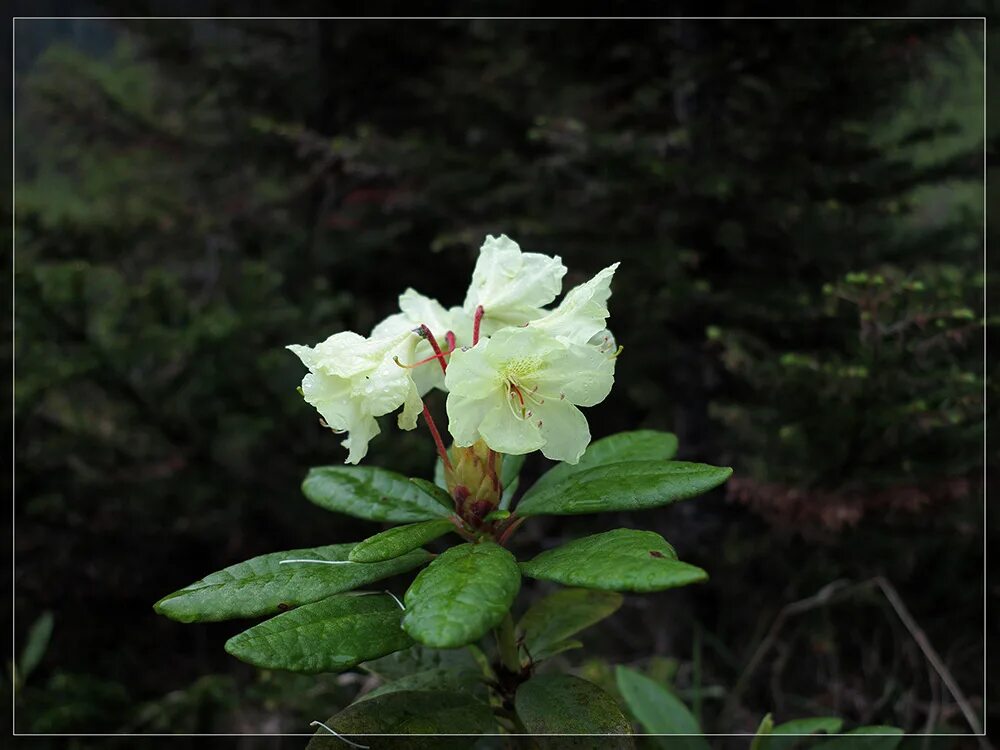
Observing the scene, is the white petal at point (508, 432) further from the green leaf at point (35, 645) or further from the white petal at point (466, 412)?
the green leaf at point (35, 645)

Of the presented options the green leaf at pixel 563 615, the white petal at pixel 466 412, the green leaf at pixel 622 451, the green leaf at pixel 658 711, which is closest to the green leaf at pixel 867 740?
the green leaf at pixel 658 711

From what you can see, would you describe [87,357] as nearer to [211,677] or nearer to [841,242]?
[211,677]

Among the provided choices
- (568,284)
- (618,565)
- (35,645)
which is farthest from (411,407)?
(35,645)

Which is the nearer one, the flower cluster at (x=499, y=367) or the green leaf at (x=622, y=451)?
the flower cluster at (x=499, y=367)

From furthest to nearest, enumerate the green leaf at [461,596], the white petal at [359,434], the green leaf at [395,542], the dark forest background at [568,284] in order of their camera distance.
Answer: the dark forest background at [568,284] < the white petal at [359,434] < the green leaf at [395,542] < the green leaf at [461,596]

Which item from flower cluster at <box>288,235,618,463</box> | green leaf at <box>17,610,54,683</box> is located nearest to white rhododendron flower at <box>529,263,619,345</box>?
flower cluster at <box>288,235,618,463</box>

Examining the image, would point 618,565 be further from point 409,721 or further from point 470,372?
point 409,721
